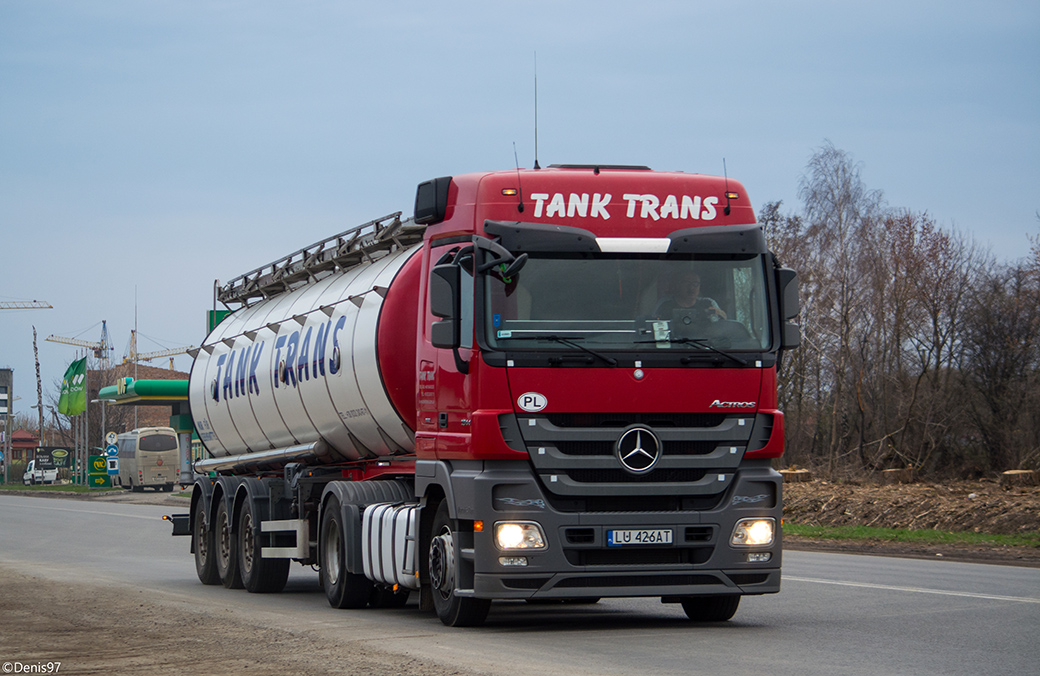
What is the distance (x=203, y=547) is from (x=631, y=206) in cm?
981

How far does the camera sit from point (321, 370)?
1482 centimetres

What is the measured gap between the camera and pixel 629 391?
10.5m

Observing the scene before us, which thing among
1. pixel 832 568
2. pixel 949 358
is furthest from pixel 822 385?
pixel 832 568

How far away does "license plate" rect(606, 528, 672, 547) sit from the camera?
1058cm

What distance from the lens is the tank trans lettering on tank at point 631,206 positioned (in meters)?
11.1

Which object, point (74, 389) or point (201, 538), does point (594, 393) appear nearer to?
point (201, 538)

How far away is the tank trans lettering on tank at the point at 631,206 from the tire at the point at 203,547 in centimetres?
905

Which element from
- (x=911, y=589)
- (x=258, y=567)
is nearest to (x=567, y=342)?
(x=911, y=589)

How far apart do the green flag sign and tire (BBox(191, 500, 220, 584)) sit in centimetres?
6885

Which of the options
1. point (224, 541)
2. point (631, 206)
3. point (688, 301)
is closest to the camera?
point (688, 301)

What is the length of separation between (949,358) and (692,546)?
129ft

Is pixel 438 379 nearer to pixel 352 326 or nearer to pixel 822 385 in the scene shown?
pixel 352 326

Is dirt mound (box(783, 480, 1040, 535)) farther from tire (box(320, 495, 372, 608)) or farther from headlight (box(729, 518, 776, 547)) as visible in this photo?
headlight (box(729, 518, 776, 547))

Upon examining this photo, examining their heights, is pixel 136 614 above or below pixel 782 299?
below
